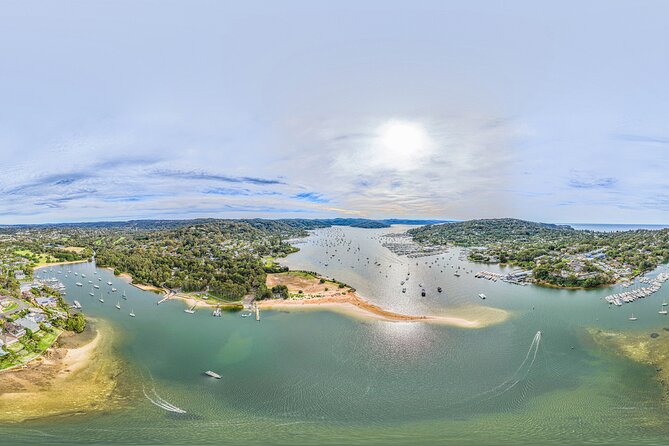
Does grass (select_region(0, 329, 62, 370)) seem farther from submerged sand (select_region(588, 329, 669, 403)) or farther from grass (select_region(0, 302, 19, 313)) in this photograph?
submerged sand (select_region(588, 329, 669, 403))

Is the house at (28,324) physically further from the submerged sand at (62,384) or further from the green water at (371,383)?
the green water at (371,383)

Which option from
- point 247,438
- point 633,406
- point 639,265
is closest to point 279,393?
point 247,438

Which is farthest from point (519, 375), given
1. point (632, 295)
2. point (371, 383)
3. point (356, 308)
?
point (632, 295)

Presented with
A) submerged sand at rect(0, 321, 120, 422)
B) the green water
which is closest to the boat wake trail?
the green water

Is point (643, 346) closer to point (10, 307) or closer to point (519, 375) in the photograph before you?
point (519, 375)

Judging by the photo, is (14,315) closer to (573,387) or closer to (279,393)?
(279,393)

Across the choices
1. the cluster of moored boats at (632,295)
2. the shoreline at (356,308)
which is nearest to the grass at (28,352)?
the shoreline at (356,308)
